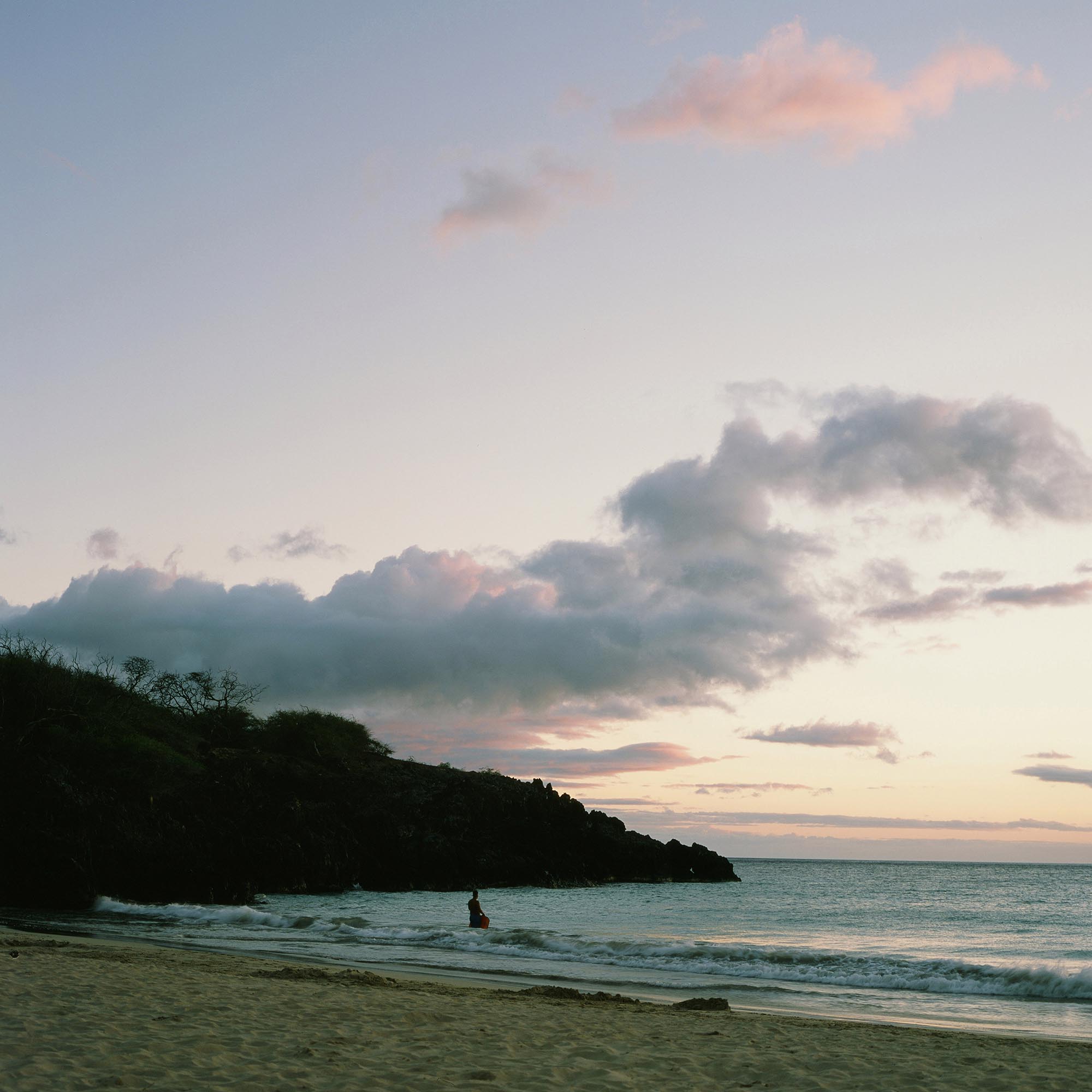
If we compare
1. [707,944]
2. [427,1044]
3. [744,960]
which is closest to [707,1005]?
[427,1044]

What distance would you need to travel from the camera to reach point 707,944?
24750 mm

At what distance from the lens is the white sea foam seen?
19.6 meters

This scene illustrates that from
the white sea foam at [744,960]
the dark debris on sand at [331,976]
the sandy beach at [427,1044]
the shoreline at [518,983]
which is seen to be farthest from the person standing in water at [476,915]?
the sandy beach at [427,1044]

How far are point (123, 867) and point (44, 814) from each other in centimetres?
419

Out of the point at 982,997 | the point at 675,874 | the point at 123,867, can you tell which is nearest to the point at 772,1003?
the point at 982,997

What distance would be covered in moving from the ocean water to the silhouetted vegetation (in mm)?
3215

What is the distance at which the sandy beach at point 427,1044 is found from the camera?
8.39 meters

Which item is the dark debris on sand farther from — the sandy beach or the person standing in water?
the person standing in water

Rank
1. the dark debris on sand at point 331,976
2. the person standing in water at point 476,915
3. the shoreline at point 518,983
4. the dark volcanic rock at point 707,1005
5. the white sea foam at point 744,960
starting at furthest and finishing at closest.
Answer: the person standing in water at point 476,915
the white sea foam at point 744,960
the dark debris on sand at point 331,976
the dark volcanic rock at point 707,1005
the shoreline at point 518,983

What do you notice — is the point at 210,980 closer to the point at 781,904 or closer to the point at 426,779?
the point at 781,904

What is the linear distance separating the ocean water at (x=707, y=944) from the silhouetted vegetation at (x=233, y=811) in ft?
10.5

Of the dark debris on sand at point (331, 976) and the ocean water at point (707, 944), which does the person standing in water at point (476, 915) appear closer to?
the ocean water at point (707, 944)

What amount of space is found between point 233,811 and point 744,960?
34.2 m

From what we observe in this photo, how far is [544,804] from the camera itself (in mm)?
66250
